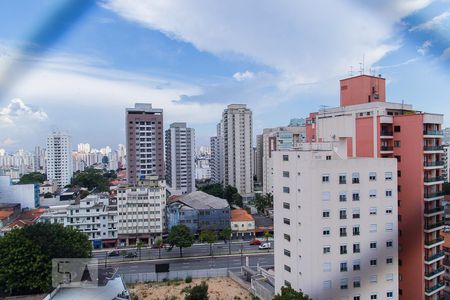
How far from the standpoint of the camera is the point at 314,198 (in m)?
→ 3.41

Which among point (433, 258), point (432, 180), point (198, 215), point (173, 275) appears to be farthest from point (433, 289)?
point (198, 215)

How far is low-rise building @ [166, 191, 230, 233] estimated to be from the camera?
8.52m

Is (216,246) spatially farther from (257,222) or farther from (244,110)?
(244,110)

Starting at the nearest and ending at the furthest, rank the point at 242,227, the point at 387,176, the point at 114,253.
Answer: the point at 387,176 → the point at 114,253 → the point at 242,227

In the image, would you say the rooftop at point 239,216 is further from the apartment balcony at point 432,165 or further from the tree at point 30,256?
the apartment balcony at point 432,165

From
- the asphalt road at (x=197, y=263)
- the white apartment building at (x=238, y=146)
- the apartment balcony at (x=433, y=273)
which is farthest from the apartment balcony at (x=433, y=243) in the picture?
the white apartment building at (x=238, y=146)

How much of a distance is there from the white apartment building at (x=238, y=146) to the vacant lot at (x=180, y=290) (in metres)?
8.34

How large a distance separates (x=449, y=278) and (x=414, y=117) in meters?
2.70

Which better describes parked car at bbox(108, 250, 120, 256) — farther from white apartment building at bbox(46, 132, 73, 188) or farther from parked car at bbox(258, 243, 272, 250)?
white apartment building at bbox(46, 132, 73, 188)

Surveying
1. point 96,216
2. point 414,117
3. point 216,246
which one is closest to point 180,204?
point 216,246

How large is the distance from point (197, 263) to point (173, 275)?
3.24 feet

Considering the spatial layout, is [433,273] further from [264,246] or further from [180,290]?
[264,246]

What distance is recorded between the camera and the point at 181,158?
14.2 meters

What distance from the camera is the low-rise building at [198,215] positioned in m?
8.52
